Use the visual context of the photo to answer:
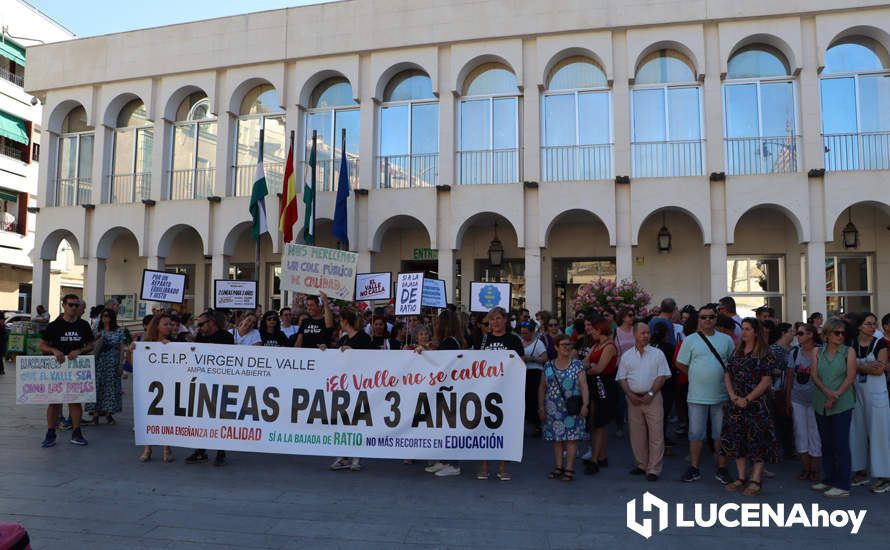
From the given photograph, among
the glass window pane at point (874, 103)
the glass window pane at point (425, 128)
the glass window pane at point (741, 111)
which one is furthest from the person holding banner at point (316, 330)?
the glass window pane at point (874, 103)

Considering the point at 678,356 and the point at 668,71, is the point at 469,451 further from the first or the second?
the point at 668,71

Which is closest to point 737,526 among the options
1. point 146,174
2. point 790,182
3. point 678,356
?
point 678,356

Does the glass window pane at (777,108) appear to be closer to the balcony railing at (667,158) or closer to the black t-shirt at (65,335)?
the balcony railing at (667,158)

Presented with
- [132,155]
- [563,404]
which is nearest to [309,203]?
[132,155]

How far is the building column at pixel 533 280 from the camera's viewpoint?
56.3 ft

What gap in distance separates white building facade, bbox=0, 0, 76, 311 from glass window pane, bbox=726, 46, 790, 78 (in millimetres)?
31537

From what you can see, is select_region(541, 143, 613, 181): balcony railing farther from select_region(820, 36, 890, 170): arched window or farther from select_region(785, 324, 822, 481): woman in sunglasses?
select_region(785, 324, 822, 481): woman in sunglasses

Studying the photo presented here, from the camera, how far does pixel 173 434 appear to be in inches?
284

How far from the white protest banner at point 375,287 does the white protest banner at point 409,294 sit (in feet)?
3.96

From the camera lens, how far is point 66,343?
825 centimetres

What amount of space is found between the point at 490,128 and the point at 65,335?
1299cm

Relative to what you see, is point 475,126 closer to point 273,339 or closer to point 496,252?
point 496,252

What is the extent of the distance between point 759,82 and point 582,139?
16.6ft

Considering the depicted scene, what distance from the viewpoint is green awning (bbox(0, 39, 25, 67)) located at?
31.4 m
